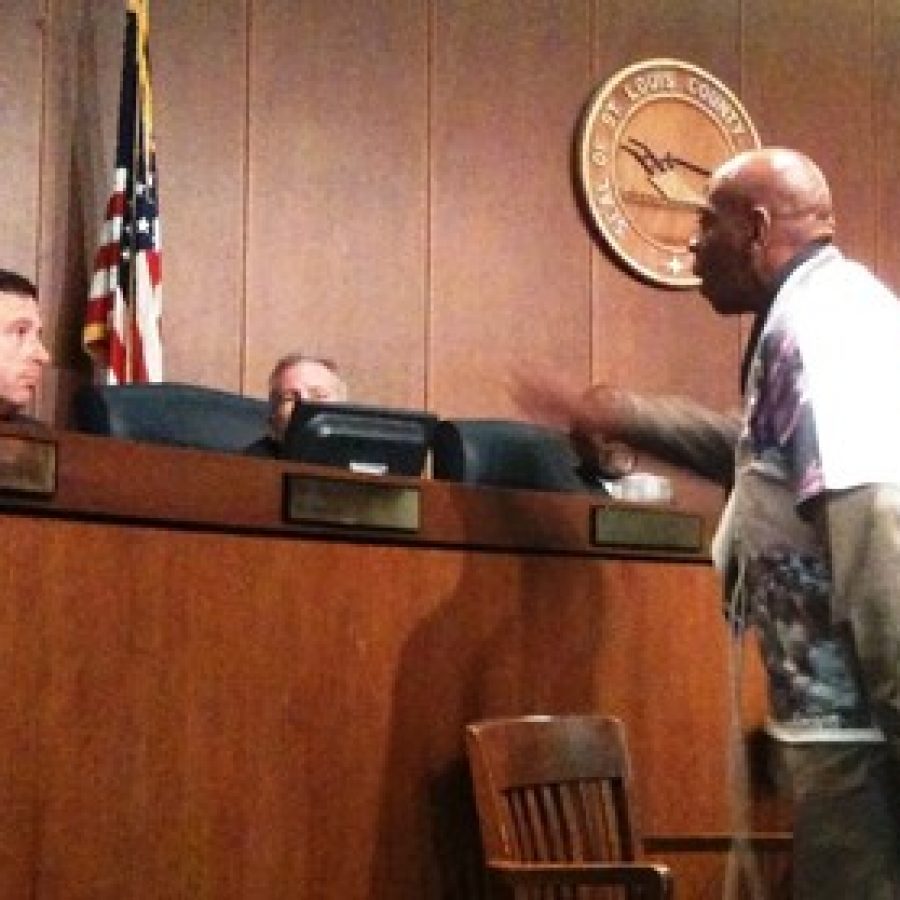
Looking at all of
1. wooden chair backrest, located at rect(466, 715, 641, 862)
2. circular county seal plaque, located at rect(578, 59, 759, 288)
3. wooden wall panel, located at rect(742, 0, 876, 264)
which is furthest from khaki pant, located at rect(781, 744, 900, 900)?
wooden wall panel, located at rect(742, 0, 876, 264)

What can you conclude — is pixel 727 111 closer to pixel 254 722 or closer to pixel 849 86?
pixel 849 86

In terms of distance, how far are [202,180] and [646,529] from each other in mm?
1816

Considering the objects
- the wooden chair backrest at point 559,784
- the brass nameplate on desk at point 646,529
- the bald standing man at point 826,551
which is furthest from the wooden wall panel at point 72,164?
the bald standing man at point 826,551

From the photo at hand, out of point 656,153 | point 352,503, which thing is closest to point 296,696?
point 352,503

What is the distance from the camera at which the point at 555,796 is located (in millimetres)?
2549

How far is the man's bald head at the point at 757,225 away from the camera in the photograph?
2.14 meters

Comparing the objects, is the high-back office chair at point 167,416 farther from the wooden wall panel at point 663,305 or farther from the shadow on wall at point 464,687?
the wooden wall panel at point 663,305

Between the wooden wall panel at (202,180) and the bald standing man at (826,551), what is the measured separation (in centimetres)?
217

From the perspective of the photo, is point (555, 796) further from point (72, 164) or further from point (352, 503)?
point (72, 164)

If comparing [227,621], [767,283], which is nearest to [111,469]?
[227,621]

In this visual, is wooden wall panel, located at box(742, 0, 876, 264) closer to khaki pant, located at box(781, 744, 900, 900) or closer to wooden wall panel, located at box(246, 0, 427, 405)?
wooden wall panel, located at box(246, 0, 427, 405)

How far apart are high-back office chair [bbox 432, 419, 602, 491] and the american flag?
1146mm

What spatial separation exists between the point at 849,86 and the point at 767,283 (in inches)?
131

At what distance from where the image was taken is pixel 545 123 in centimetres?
462
